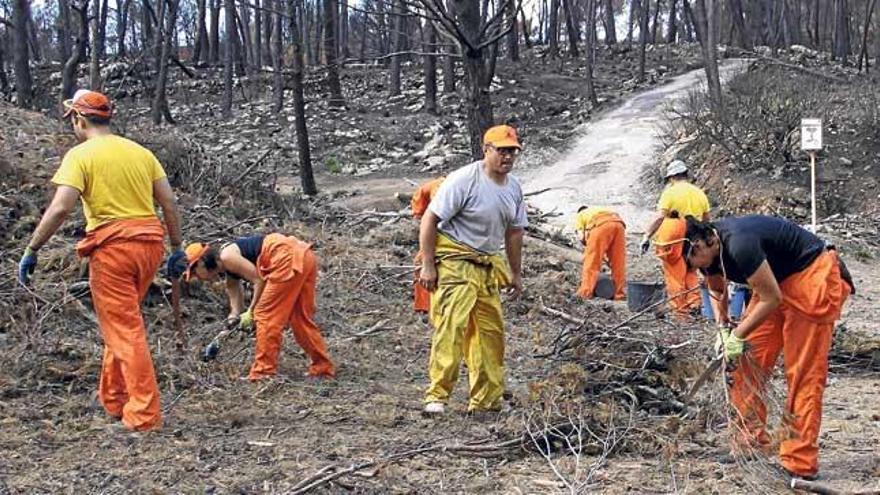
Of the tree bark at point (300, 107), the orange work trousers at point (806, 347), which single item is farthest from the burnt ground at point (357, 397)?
the tree bark at point (300, 107)

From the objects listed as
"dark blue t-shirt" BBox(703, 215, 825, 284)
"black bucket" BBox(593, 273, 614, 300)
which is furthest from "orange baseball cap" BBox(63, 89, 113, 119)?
"black bucket" BBox(593, 273, 614, 300)

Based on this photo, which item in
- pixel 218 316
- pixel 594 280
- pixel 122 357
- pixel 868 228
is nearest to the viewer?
pixel 122 357

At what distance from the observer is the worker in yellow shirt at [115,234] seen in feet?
18.6

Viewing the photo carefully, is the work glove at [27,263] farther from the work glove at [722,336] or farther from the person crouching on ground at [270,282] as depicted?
the work glove at [722,336]

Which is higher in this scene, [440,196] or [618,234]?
[440,196]

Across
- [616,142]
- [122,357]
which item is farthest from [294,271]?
[616,142]

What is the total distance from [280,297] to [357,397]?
820 millimetres

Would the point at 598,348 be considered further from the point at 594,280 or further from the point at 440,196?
the point at 594,280

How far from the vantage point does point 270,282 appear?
23.1ft

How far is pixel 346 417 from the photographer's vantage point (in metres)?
6.30

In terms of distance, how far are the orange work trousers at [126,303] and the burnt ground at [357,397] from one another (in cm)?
20

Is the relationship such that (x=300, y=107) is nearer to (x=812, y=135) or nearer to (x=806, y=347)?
(x=812, y=135)

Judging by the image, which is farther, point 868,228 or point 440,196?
point 868,228

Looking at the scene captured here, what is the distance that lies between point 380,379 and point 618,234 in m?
4.46
